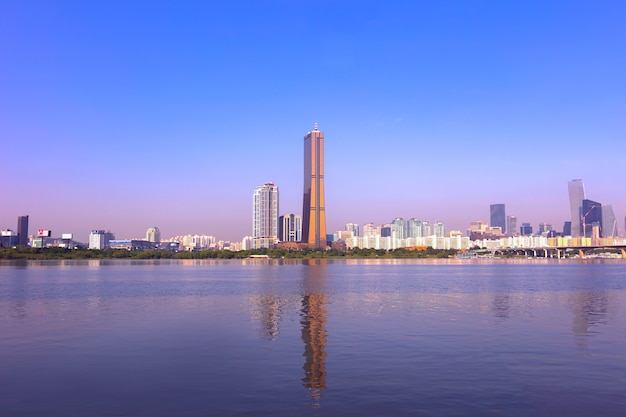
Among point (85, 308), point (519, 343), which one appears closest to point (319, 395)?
point (519, 343)

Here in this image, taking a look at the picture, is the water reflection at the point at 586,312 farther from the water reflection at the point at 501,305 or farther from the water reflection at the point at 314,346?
the water reflection at the point at 314,346

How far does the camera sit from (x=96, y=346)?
82.3 ft

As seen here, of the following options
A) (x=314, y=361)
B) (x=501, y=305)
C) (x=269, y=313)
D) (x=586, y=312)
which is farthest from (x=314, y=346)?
(x=501, y=305)

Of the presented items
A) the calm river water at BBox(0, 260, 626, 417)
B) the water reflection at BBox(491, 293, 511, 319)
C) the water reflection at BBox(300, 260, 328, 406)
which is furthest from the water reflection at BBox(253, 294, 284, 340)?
the water reflection at BBox(491, 293, 511, 319)

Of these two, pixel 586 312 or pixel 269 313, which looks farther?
pixel 586 312

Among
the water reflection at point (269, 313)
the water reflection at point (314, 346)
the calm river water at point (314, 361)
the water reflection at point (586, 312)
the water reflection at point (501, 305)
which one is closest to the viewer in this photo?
the calm river water at point (314, 361)

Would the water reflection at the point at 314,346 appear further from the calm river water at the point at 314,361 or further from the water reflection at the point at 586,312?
the water reflection at the point at 586,312

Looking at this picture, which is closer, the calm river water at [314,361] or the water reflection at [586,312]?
the calm river water at [314,361]

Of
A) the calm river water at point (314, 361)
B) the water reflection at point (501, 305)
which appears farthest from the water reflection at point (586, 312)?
the water reflection at point (501, 305)

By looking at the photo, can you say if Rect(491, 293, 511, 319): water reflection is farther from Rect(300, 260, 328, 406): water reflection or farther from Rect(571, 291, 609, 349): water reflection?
Rect(300, 260, 328, 406): water reflection

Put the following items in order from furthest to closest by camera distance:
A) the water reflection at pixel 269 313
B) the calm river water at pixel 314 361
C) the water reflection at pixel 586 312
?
the water reflection at pixel 269 313, the water reflection at pixel 586 312, the calm river water at pixel 314 361

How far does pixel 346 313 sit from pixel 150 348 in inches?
604

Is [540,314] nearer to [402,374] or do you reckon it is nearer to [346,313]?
[346,313]

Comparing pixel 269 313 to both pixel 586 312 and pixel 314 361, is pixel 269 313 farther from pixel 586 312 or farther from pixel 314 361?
pixel 586 312
